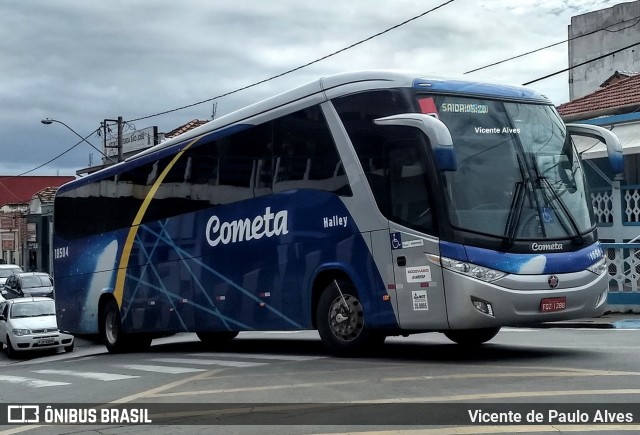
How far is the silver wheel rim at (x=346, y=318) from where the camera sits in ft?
38.5

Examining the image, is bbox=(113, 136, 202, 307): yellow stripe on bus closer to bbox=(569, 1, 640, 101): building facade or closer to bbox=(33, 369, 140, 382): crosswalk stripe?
bbox=(33, 369, 140, 382): crosswalk stripe

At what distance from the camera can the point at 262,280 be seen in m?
13.8

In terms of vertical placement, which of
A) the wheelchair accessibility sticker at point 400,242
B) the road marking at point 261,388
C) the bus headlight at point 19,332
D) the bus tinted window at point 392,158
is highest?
the bus tinted window at point 392,158

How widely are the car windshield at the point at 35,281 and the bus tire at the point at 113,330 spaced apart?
20693mm

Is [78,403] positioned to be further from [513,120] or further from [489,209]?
[513,120]

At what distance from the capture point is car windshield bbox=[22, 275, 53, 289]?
1517 inches

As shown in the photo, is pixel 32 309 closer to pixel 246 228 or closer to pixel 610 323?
pixel 246 228

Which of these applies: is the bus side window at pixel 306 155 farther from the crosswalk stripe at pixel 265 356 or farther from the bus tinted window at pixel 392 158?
→ the crosswalk stripe at pixel 265 356

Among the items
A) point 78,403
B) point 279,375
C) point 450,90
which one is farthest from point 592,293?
point 78,403

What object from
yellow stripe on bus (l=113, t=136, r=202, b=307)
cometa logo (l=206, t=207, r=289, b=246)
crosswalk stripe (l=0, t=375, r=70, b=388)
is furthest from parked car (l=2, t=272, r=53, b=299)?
cometa logo (l=206, t=207, r=289, b=246)

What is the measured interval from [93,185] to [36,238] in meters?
48.1

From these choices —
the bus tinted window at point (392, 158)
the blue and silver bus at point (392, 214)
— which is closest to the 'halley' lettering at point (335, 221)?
the blue and silver bus at point (392, 214)

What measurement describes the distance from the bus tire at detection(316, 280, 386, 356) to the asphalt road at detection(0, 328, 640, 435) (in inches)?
11.3

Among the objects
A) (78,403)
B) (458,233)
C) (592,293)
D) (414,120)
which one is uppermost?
(414,120)
